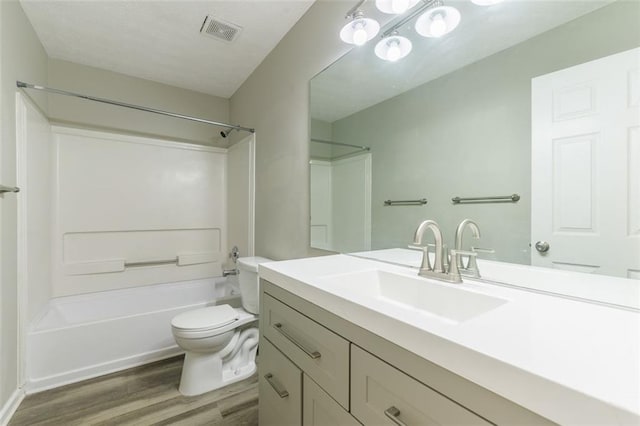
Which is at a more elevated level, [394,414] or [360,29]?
[360,29]

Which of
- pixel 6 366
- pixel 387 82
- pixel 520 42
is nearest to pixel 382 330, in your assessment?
pixel 520 42

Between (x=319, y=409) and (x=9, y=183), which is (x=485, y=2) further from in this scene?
(x=9, y=183)

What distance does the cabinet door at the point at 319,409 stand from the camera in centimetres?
77

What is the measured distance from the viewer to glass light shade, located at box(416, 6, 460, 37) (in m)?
1.10

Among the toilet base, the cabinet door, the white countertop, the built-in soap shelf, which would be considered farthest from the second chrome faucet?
the built-in soap shelf

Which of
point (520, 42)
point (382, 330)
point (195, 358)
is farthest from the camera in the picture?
point (195, 358)

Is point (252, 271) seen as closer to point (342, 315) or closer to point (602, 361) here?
point (342, 315)

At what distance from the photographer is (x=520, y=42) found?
90 centimetres

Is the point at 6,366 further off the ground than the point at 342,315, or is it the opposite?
the point at 342,315

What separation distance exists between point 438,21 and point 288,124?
116 centimetres

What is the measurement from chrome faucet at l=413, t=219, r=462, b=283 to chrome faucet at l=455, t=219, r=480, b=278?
0.13 feet

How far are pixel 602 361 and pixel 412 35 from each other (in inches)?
52.2

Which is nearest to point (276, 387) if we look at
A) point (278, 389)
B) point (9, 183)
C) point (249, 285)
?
point (278, 389)

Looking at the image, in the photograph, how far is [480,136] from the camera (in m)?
1.01
